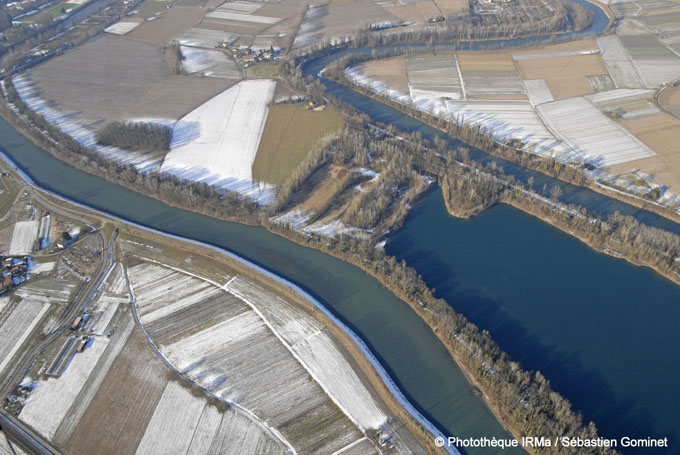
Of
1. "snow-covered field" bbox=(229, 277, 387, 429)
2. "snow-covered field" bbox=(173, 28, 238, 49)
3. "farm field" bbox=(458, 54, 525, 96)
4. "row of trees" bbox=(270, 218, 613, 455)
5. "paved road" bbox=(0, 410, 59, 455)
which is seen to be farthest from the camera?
"snow-covered field" bbox=(173, 28, 238, 49)

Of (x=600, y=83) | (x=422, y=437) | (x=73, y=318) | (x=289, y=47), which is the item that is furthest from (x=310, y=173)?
(x=600, y=83)

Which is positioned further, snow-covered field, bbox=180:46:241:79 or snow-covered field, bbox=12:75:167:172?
snow-covered field, bbox=180:46:241:79

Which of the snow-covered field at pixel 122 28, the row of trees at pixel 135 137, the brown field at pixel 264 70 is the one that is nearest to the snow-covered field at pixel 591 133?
A: the brown field at pixel 264 70

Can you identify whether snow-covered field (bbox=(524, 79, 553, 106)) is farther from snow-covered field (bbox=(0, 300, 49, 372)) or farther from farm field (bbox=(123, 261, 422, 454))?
snow-covered field (bbox=(0, 300, 49, 372))

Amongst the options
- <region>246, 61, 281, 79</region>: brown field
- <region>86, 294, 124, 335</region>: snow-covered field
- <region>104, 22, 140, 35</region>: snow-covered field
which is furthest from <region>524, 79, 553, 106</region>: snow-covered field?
<region>104, 22, 140, 35</region>: snow-covered field

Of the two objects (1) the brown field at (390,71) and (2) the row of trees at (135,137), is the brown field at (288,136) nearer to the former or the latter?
(2) the row of trees at (135,137)

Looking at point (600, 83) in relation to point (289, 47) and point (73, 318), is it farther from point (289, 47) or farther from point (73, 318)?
point (73, 318)
